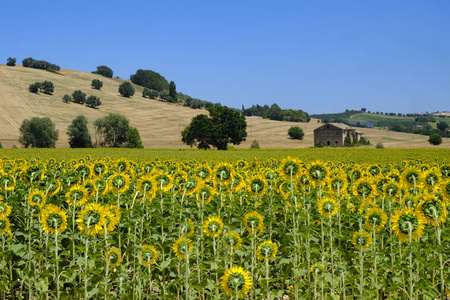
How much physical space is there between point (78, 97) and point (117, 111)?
15.6 m

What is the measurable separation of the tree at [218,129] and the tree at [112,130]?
20.1 m

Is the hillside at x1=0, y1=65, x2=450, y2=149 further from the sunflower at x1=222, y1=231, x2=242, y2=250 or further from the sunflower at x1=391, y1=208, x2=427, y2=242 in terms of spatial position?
the sunflower at x1=391, y1=208, x2=427, y2=242

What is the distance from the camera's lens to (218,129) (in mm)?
91250

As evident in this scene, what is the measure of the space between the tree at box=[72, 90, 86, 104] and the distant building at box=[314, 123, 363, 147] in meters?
83.7

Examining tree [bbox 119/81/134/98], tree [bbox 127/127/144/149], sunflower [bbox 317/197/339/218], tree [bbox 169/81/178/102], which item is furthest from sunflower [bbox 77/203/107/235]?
tree [bbox 169/81/178/102]

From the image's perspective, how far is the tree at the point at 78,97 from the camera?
5851 inches

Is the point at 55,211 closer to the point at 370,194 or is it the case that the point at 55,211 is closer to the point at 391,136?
the point at 370,194

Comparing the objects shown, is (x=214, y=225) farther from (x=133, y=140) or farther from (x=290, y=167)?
(x=133, y=140)

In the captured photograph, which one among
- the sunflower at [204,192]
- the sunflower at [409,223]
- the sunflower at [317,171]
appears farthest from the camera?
the sunflower at [317,171]

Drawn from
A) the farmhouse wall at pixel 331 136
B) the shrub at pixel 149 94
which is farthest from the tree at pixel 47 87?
the farmhouse wall at pixel 331 136

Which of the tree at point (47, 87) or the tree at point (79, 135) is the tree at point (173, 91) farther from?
the tree at point (79, 135)

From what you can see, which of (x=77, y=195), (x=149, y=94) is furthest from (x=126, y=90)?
(x=77, y=195)

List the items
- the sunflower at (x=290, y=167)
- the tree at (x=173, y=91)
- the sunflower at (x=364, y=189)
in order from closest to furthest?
the sunflower at (x=290, y=167) → the sunflower at (x=364, y=189) → the tree at (x=173, y=91)

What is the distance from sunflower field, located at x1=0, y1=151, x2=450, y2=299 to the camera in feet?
18.5
